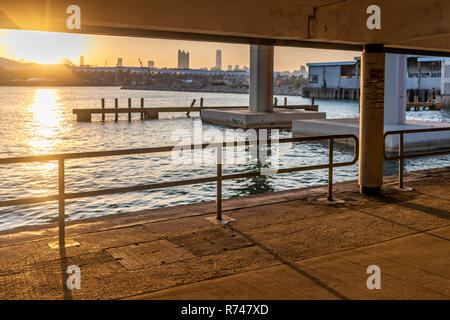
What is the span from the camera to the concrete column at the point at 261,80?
124 ft

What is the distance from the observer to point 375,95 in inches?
354

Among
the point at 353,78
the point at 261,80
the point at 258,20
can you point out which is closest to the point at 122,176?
the point at 258,20

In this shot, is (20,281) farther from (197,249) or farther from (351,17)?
(351,17)

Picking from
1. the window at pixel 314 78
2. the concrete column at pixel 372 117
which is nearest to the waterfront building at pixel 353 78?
the window at pixel 314 78

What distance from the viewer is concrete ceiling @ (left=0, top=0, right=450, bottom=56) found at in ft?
21.1

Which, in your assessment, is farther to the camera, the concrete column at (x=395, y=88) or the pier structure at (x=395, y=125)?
the concrete column at (x=395, y=88)

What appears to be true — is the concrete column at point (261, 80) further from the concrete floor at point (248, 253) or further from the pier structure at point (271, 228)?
the concrete floor at point (248, 253)

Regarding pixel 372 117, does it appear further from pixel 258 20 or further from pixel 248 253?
pixel 248 253

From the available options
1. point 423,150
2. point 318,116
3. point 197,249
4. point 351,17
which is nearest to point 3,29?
point 197,249

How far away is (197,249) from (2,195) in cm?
909

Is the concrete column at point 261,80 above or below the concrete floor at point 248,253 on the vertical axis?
above

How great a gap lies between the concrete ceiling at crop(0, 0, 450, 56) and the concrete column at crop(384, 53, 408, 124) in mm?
13702

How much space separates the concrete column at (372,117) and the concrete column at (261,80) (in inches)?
1123
